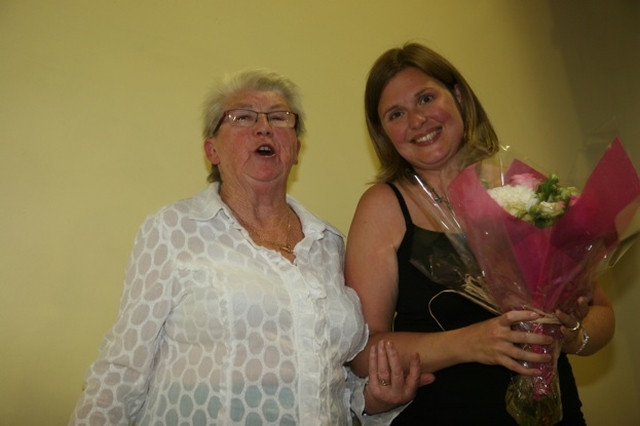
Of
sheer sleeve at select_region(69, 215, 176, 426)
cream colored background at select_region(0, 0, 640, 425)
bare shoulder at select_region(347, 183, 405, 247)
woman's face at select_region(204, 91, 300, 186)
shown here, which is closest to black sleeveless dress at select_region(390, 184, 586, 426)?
bare shoulder at select_region(347, 183, 405, 247)

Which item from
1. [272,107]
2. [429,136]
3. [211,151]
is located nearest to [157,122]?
[211,151]

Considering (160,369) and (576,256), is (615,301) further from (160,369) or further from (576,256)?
(160,369)

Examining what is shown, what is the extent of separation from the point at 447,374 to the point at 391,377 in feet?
0.61

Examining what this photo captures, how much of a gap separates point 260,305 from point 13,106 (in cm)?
107

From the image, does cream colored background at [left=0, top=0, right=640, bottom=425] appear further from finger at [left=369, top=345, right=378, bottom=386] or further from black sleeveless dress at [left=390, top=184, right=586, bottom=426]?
finger at [left=369, top=345, right=378, bottom=386]

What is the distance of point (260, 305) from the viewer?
1655 millimetres

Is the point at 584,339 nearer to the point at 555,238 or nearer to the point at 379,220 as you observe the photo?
the point at 555,238

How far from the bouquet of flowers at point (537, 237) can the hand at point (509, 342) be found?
0.11ft

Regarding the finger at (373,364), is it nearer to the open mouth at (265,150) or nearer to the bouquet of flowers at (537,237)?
the bouquet of flowers at (537,237)

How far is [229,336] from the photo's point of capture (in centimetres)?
163

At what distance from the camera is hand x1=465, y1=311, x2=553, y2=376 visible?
4.80 ft

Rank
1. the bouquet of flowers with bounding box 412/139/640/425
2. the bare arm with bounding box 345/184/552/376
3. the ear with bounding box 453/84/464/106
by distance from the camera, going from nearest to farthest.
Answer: the bouquet of flowers with bounding box 412/139/640/425, the bare arm with bounding box 345/184/552/376, the ear with bounding box 453/84/464/106

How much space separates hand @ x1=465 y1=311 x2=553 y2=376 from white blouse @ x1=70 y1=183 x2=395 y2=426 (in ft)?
1.33

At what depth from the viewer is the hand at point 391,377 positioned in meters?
1.73
